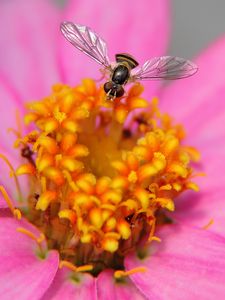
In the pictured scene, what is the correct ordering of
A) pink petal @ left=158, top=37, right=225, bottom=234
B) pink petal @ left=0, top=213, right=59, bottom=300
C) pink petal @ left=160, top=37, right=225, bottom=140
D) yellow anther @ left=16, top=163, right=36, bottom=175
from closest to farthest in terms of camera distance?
1. pink petal @ left=0, top=213, right=59, bottom=300
2. yellow anther @ left=16, top=163, right=36, bottom=175
3. pink petal @ left=158, top=37, right=225, bottom=234
4. pink petal @ left=160, top=37, right=225, bottom=140

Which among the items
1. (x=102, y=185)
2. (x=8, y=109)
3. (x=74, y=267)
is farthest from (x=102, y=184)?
(x=8, y=109)

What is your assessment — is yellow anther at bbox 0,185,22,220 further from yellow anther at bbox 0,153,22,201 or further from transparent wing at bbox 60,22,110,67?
transparent wing at bbox 60,22,110,67

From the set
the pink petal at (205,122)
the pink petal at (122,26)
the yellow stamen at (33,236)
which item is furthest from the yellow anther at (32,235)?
the pink petal at (122,26)

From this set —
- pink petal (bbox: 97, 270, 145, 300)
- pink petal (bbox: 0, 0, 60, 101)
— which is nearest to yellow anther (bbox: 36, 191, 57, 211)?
pink petal (bbox: 97, 270, 145, 300)

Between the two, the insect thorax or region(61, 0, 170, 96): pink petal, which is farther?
region(61, 0, 170, 96): pink petal

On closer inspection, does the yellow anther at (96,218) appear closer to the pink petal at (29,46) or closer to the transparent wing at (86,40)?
the transparent wing at (86,40)

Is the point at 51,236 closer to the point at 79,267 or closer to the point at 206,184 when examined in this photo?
the point at 79,267
